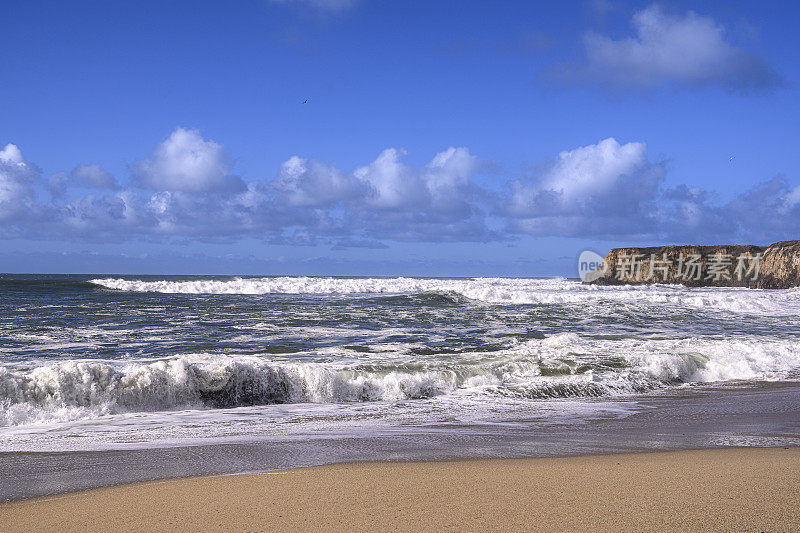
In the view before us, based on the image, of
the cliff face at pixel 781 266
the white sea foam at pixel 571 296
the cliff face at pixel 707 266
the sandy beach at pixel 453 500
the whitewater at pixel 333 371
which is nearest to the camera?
the sandy beach at pixel 453 500

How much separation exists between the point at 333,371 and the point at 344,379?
21cm

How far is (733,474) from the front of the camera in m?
3.50

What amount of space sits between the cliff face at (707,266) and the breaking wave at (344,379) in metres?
34.6

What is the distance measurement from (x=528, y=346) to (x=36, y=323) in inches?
505

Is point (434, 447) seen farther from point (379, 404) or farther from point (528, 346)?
point (528, 346)

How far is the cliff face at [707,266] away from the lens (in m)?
39.2

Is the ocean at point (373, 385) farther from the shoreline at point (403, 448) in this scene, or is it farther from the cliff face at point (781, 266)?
the cliff face at point (781, 266)

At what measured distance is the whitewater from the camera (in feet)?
19.7

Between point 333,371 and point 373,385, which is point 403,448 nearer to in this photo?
point 373,385

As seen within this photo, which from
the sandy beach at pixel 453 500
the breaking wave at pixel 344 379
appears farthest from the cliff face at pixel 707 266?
the sandy beach at pixel 453 500

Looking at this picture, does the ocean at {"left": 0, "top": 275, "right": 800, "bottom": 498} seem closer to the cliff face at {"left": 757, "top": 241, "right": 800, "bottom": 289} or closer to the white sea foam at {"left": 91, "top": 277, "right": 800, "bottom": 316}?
the white sea foam at {"left": 91, "top": 277, "right": 800, "bottom": 316}

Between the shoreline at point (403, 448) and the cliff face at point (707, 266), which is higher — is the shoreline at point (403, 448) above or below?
below

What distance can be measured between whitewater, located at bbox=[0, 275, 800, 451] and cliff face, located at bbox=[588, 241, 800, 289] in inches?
1051

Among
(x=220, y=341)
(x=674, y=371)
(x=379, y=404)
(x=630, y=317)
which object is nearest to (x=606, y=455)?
(x=379, y=404)
